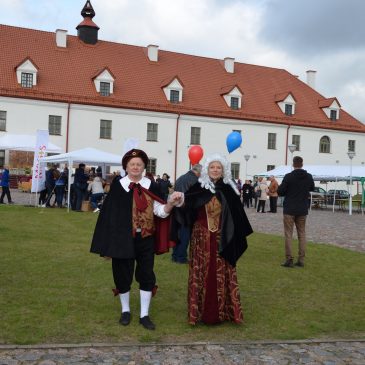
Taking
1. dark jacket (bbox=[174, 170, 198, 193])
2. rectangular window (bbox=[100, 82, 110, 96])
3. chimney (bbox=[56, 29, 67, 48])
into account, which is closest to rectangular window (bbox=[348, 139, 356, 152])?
rectangular window (bbox=[100, 82, 110, 96])

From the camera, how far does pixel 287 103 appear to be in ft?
156

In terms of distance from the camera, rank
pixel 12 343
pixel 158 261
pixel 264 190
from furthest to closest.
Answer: pixel 264 190 < pixel 158 261 < pixel 12 343

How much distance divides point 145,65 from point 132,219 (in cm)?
4125

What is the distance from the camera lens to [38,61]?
40.8 meters

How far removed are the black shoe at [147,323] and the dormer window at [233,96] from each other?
A: 4040 centimetres

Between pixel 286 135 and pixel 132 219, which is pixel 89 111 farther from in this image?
pixel 132 219

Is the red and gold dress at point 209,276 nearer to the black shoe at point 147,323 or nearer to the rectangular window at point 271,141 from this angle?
the black shoe at point 147,323

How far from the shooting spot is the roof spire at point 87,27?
44.4 metres

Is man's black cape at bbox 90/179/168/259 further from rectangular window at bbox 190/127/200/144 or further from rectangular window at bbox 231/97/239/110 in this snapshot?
rectangular window at bbox 231/97/239/110

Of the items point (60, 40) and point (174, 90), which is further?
point (174, 90)

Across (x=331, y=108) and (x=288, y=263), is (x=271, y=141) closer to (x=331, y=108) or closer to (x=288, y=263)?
(x=331, y=108)

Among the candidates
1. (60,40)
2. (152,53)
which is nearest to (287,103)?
(152,53)

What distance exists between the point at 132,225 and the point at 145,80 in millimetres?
39339

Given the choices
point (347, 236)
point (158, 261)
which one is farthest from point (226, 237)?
point (347, 236)
